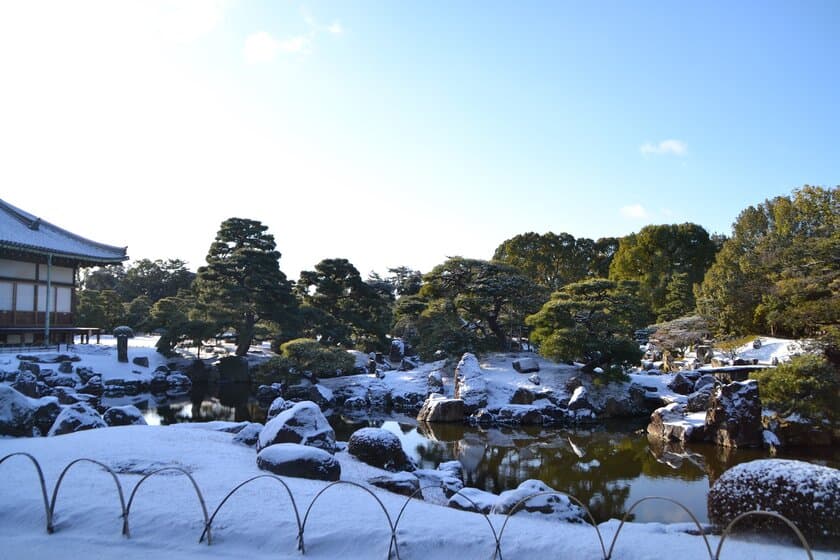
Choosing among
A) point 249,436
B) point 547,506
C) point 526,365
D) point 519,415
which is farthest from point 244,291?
point 547,506

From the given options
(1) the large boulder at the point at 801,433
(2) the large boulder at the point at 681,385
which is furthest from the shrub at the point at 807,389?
(2) the large boulder at the point at 681,385

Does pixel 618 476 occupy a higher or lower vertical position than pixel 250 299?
lower

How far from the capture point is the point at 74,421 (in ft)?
35.2


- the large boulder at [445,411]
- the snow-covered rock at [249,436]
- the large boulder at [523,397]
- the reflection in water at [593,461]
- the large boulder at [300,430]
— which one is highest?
the large boulder at [300,430]

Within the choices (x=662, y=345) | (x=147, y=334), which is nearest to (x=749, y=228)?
(x=662, y=345)

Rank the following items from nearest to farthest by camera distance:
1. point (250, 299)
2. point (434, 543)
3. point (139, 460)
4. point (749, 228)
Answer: point (434, 543), point (139, 460), point (250, 299), point (749, 228)

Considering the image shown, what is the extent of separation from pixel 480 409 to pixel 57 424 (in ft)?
39.7

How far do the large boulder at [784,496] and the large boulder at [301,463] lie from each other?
5262 mm

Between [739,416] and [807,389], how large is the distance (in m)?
1.63

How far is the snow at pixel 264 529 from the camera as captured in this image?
5.04 meters

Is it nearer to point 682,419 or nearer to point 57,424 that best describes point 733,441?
point 682,419

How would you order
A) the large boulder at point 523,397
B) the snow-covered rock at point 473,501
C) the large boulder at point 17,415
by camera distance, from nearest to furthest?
the snow-covered rock at point 473,501 < the large boulder at point 17,415 < the large boulder at point 523,397

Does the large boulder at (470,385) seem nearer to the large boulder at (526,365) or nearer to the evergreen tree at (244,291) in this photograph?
the large boulder at (526,365)

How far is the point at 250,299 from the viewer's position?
27.0m
